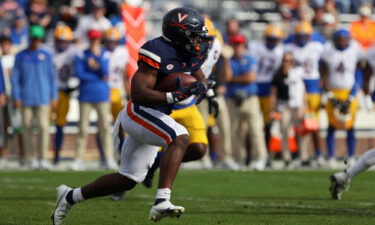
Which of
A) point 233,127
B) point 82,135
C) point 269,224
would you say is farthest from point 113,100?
point 269,224

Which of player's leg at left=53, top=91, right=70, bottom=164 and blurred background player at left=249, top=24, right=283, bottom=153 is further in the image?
blurred background player at left=249, top=24, right=283, bottom=153

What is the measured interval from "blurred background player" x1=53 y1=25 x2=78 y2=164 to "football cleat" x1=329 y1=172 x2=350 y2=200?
19.6 ft

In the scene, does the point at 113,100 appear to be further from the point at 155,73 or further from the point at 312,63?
the point at 155,73

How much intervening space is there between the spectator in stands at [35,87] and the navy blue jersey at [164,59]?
6.82 metres

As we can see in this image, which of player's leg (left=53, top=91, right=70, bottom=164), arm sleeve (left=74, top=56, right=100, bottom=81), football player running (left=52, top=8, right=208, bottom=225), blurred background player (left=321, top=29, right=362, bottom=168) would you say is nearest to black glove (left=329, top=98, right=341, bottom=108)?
blurred background player (left=321, top=29, right=362, bottom=168)

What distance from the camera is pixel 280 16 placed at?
1984cm

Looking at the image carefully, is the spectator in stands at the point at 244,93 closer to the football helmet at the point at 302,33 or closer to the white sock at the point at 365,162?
the football helmet at the point at 302,33

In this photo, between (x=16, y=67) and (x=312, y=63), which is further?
(x=312, y=63)

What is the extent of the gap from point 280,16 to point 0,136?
834 cm

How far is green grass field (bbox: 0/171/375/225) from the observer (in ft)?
21.6

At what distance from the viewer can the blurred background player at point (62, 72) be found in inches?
516

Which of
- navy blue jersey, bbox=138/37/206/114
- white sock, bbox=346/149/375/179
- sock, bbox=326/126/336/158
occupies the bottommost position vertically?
sock, bbox=326/126/336/158

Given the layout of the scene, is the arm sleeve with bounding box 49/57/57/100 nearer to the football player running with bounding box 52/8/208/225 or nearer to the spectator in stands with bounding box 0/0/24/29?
the spectator in stands with bounding box 0/0/24/29

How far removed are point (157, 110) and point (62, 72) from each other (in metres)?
7.65
